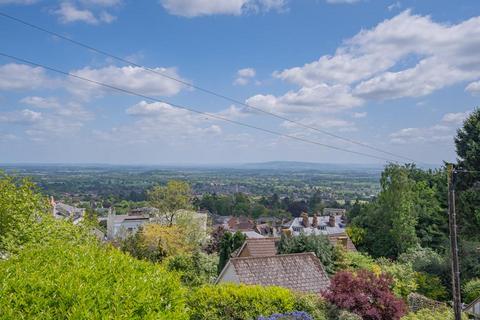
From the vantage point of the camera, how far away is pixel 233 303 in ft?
42.0

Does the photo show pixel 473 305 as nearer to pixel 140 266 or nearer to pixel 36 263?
pixel 140 266

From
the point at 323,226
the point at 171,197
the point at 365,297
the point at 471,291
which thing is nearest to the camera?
the point at 365,297

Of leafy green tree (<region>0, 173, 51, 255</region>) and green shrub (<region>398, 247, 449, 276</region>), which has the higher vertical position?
leafy green tree (<region>0, 173, 51, 255</region>)

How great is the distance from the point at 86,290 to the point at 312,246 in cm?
2222

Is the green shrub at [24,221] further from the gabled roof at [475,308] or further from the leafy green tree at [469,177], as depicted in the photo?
the leafy green tree at [469,177]

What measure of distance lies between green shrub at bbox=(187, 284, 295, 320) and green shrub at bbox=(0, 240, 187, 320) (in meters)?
6.72

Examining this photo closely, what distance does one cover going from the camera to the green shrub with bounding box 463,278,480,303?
2080 cm

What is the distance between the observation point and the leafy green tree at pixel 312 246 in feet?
83.5

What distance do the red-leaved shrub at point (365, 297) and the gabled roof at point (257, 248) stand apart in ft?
34.4

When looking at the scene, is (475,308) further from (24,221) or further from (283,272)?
(24,221)

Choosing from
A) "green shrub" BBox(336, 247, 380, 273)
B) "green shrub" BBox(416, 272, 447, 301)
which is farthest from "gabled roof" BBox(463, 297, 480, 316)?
"green shrub" BBox(336, 247, 380, 273)

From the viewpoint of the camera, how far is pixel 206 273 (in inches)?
942

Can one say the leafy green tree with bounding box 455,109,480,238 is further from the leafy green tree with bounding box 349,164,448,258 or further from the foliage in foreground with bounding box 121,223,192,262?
the foliage in foreground with bounding box 121,223,192,262

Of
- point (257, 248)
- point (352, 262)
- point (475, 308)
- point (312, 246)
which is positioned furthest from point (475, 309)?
point (257, 248)
